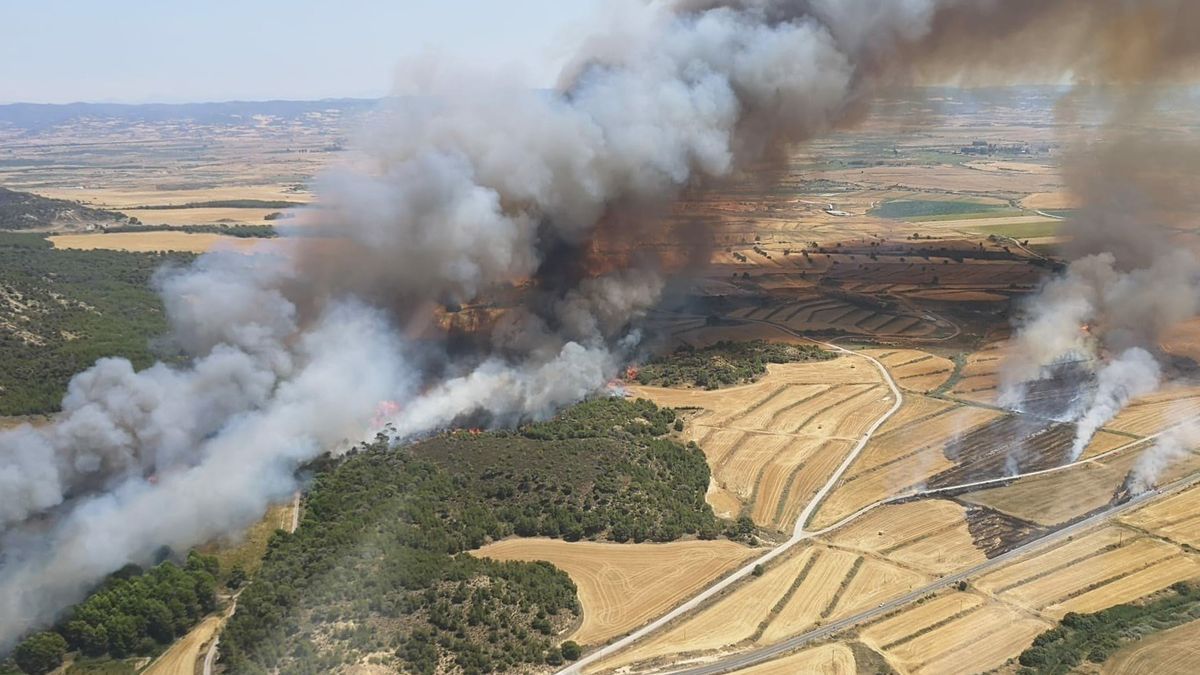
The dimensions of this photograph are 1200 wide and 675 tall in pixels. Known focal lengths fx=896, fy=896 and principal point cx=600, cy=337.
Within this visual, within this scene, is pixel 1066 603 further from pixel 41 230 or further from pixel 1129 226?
pixel 41 230

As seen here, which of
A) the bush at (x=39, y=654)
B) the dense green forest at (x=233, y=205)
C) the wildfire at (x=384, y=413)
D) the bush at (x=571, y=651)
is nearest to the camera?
the bush at (x=571, y=651)

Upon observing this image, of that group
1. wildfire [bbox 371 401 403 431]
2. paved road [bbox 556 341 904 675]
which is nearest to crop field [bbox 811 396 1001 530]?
paved road [bbox 556 341 904 675]

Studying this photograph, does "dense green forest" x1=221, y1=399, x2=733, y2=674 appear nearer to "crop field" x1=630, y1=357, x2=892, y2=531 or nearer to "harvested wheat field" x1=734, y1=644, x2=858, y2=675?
"crop field" x1=630, y1=357, x2=892, y2=531

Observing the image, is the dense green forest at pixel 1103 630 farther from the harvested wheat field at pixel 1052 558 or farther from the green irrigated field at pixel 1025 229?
the green irrigated field at pixel 1025 229

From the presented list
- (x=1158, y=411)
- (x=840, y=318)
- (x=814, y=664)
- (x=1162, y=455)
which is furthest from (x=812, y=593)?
(x=840, y=318)

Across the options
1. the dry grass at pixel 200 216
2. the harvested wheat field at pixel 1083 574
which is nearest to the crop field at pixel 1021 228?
the harvested wheat field at pixel 1083 574

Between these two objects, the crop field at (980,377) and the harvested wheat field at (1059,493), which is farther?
the crop field at (980,377)
